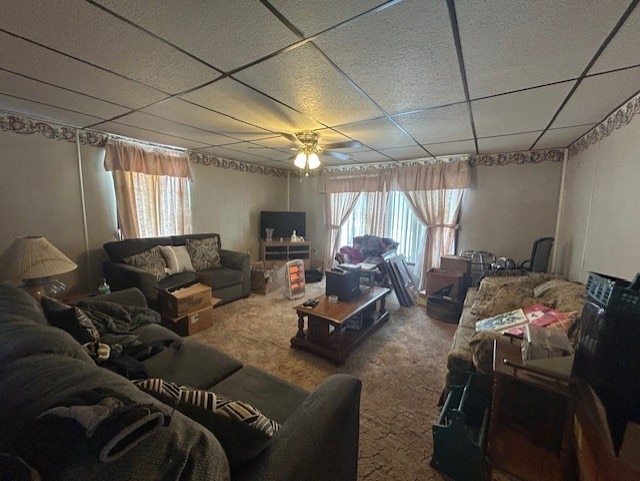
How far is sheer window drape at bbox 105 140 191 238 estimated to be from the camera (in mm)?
3340

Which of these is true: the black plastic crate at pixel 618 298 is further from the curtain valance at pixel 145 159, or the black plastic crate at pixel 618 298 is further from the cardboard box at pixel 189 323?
the curtain valance at pixel 145 159

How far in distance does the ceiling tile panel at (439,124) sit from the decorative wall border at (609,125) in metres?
1.00

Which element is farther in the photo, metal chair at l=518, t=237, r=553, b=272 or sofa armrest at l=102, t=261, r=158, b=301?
metal chair at l=518, t=237, r=553, b=272

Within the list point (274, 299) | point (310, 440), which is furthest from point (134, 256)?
point (310, 440)

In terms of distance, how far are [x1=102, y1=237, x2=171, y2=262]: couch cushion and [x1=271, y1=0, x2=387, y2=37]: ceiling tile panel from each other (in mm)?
3224

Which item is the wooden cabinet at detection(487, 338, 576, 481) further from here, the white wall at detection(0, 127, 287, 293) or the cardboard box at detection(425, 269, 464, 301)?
the white wall at detection(0, 127, 287, 293)

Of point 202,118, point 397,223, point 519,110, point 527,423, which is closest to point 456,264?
point 397,223

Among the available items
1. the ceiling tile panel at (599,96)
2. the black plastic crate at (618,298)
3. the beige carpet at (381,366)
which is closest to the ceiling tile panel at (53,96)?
the beige carpet at (381,366)

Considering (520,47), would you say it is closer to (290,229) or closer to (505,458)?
(505,458)

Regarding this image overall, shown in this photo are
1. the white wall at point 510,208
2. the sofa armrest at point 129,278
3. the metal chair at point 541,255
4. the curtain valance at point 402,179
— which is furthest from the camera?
the curtain valance at point 402,179

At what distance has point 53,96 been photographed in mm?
2088

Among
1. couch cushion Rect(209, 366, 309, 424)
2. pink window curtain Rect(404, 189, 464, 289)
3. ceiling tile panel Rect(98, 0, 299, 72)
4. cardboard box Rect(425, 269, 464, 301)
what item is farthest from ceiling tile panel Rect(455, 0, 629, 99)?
pink window curtain Rect(404, 189, 464, 289)

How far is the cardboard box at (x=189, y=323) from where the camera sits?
2742mm

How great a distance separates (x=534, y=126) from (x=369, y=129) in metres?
1.53
